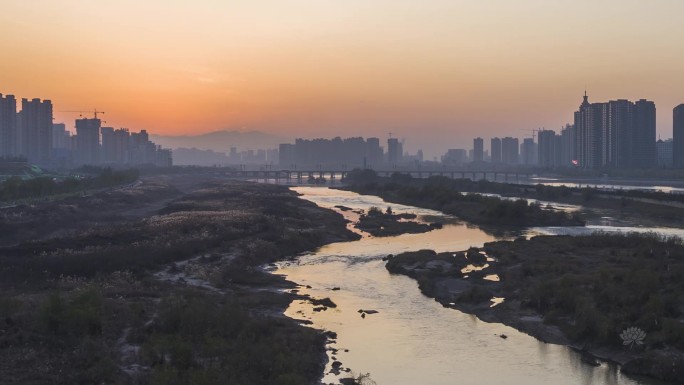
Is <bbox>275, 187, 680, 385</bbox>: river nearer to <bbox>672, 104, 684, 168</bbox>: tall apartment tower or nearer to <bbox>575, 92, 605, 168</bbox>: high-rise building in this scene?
<bbox>672, 104, 684, 168</bbox>: tall apartment tower

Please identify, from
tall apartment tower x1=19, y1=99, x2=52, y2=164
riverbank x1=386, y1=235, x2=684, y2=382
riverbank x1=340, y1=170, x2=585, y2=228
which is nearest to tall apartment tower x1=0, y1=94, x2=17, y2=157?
tall apartment tower x1=19, y1=99, x2=52, y2=164

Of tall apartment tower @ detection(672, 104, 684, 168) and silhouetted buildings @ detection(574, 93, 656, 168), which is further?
silhouetted buildings @ detection(574, 93, 656, 168)

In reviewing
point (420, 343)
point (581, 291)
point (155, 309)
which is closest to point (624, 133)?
point (581, 291)

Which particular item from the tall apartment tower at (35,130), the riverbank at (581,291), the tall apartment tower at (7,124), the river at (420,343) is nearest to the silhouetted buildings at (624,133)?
the riverbank at (581,291)

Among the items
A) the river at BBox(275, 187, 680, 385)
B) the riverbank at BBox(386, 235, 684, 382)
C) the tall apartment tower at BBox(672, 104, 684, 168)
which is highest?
the tall apartment tower at BBox(672, 104, 684, 168)

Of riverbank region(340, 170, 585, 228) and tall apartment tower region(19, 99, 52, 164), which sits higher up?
tall apartment tower region(19, 99, 52, 164)

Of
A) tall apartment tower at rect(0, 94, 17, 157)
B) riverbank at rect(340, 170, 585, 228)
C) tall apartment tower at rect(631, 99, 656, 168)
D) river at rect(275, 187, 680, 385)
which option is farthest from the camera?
tall apartment tower at rect(631, 99, 656, 168)

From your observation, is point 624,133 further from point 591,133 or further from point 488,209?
point 488,209
